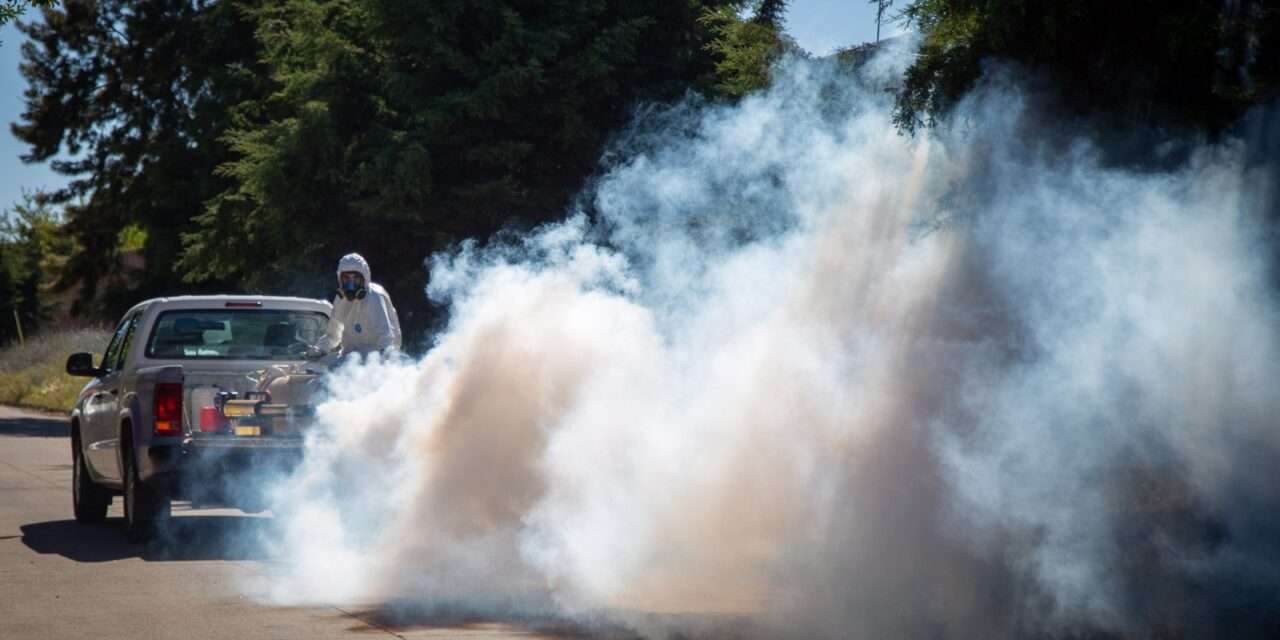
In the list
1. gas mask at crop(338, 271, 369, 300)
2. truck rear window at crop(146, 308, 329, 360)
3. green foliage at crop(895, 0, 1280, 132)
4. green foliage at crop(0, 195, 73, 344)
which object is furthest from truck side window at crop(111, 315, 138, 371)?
green foliage at crop(0, 195, 73, 344)

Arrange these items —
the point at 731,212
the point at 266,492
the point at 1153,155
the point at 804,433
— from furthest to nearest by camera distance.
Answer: the point at 731,212 → the point at 266,492 → the point at 1153,155 → the point at 804,433

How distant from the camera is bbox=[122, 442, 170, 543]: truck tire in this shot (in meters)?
11.7

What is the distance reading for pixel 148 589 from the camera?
976 centimetres

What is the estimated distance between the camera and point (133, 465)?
11766mm

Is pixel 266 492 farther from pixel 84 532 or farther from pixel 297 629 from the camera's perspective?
pixel 297 629

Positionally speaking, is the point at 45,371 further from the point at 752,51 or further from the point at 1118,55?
the point at 1118,55

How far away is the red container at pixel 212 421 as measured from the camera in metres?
11.7

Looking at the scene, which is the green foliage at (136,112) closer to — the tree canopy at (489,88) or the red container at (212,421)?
the tree canopy at (489,88)

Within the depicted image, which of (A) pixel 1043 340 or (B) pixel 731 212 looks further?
(B) pixel 731 212

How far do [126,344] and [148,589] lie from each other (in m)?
3.82

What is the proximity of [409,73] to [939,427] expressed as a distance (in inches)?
594

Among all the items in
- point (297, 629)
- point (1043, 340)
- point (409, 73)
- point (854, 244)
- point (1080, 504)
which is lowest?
point (297, 629)

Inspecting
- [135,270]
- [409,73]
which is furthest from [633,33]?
[135,270]

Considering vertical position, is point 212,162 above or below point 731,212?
above
